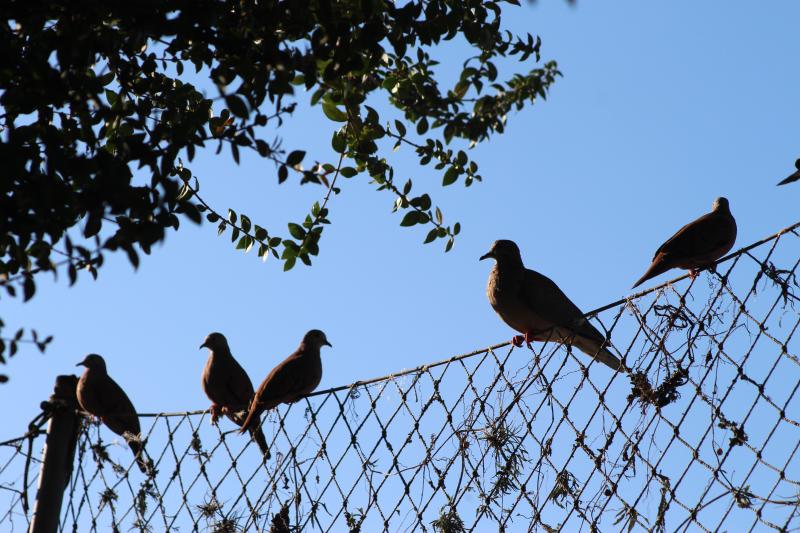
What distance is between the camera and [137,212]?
10.3ft

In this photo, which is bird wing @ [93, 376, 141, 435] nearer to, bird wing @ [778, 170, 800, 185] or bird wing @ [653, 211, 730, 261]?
bird wing @ [653, 211, 730, 261]

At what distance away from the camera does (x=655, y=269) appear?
20.3 feet

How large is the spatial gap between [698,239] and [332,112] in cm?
274

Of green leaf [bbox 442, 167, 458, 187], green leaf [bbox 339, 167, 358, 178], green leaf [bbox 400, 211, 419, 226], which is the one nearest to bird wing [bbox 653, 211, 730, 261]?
green leaf [bbox 442, 167, 458, 187]

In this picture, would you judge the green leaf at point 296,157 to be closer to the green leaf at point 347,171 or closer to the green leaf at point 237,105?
the green leaf at point 237,105

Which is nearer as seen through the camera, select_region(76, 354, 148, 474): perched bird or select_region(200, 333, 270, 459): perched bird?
select_region(200, 333, 270, 459): perched bird

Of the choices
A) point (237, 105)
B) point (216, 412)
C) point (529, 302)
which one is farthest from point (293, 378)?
point (237, 105)

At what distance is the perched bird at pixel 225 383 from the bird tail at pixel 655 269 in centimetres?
299

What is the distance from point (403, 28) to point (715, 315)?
154 centimetres

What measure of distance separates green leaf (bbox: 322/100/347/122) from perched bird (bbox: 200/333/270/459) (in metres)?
3.53

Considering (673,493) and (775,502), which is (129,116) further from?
(775,502)

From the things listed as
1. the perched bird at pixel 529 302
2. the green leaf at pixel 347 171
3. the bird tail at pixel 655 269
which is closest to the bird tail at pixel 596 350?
the perched bird at pixel 529 302

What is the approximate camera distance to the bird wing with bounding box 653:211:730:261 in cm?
608

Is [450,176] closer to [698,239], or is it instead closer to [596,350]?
[596,350]
